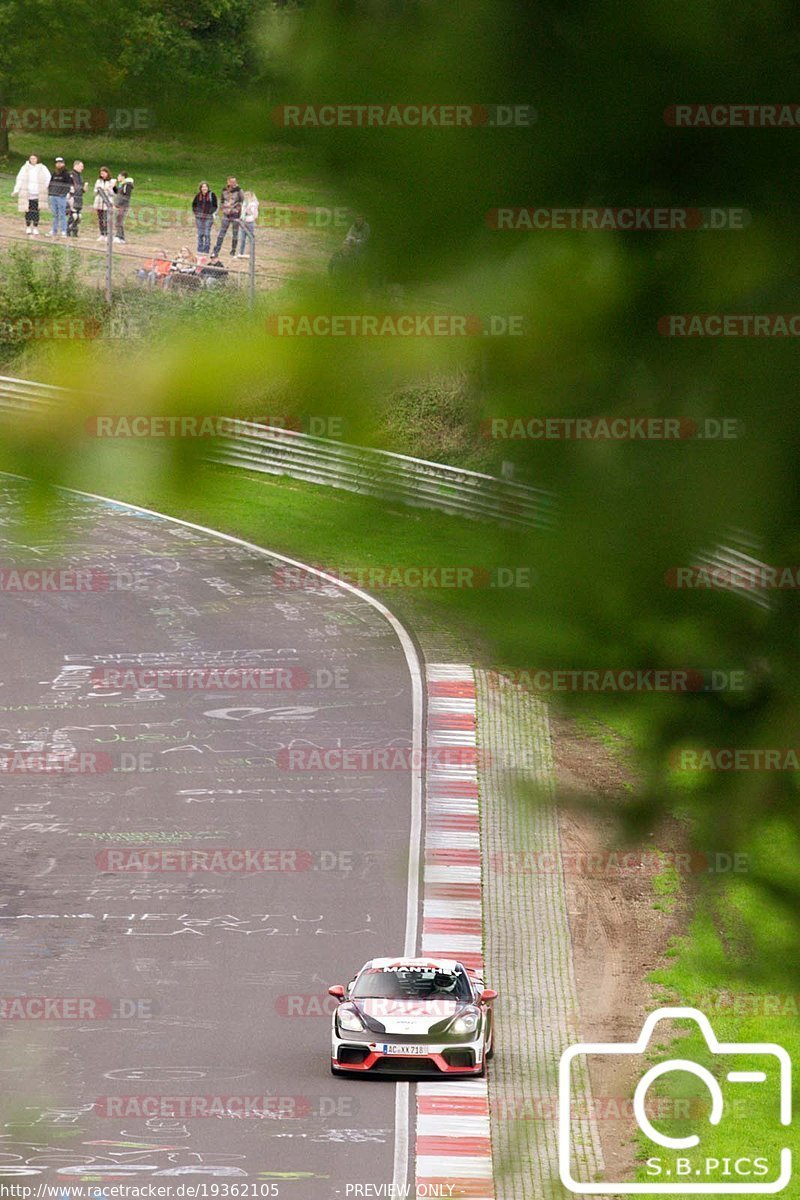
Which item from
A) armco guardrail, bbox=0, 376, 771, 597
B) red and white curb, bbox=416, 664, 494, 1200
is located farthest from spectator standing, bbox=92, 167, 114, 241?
red and white curb, bbox=416, 664, 494, 1200

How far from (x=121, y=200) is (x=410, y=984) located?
1826 cm

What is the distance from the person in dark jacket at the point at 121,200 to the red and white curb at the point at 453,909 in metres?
12.2

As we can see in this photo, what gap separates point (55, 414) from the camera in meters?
1.10

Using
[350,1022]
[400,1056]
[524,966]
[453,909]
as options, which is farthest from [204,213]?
[453,909]

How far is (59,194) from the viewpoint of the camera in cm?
186

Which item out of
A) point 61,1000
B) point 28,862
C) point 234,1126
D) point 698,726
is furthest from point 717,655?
point 28,862

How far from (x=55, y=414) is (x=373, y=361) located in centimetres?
22

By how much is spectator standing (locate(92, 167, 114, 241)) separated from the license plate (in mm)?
17522

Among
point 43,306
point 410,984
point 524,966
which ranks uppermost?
point 43,306

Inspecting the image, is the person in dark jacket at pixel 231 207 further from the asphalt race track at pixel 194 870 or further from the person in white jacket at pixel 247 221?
the asphalt race track at pixel 194 870

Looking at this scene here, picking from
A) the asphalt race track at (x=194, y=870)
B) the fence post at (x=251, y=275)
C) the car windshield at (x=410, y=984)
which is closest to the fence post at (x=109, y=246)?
the fence post at (x=251, y=275)

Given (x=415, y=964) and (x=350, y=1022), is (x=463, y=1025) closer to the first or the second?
(x=415, y=964)

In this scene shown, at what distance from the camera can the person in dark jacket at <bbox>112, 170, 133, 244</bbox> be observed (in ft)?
5.01

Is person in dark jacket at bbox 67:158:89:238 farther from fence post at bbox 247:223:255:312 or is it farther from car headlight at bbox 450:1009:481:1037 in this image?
car headlight at bbox 450:1009:481:1037
